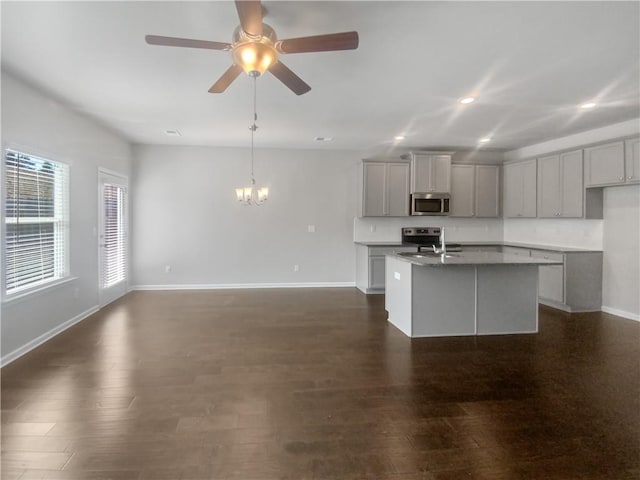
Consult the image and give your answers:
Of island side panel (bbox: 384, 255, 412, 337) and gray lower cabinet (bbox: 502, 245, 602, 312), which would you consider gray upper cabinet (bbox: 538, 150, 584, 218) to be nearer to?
gray lower cabinet (bbox: 502, 245, 602, 312)

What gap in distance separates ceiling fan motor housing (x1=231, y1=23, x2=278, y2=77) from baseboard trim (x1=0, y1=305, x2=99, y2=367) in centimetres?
337

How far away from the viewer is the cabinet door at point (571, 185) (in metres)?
5.03

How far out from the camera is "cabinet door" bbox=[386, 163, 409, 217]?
6426mm

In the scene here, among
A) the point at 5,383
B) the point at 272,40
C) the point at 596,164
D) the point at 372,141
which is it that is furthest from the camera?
the point at 372,141

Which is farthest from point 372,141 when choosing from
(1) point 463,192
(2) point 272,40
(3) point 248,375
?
(3) point 248,375

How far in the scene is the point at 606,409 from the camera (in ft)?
8.10

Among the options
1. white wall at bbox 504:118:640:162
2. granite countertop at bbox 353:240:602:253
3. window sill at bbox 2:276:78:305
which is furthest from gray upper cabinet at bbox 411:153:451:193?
window sill at bbox 2:276:78:305

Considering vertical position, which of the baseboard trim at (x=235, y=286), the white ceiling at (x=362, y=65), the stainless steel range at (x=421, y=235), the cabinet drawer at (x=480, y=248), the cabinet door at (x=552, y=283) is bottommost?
the baseboard trim at (x=235, y=286)

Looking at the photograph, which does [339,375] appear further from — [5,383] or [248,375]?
[5,383]

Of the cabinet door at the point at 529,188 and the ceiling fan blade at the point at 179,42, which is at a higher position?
the ceiling fan blade at the point at 179,42

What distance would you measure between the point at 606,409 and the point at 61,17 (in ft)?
15.2

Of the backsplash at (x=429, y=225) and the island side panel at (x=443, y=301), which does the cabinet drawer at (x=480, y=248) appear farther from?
the island side panel at (x=443, y=301)

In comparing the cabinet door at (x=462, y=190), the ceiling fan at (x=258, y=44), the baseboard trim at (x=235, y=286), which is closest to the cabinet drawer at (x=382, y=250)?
the baseboard trim at (x=235, y=286)

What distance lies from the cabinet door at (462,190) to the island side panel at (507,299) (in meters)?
2.62
